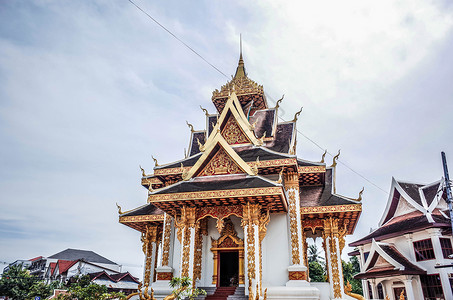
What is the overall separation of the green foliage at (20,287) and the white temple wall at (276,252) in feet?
68.8

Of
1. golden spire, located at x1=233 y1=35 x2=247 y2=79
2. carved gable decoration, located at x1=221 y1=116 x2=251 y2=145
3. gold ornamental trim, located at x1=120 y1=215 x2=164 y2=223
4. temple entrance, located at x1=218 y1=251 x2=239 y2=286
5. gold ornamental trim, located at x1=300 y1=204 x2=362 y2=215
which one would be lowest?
temple entrance, located at x1=218 y1=251 x2=239 y2=286

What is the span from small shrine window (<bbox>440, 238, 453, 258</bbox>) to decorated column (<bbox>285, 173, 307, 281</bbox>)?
7.58 metres

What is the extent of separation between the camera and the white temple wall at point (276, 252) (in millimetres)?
10212

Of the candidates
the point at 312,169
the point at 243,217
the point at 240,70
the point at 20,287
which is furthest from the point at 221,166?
the point at 20,287

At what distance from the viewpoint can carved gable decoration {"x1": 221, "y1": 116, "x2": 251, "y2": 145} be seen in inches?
509

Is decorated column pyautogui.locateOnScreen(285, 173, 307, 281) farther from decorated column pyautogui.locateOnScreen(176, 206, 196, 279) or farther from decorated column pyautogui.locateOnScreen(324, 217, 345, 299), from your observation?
decorated column pyautogui.locateOnScreen(176, 206, 196, 279)

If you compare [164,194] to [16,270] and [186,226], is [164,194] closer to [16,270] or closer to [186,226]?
[186,226]

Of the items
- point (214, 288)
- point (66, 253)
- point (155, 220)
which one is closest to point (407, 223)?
point (214, 288)

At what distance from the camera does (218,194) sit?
9.32m

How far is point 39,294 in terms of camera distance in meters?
24.0

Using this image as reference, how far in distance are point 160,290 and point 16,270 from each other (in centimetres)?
2219

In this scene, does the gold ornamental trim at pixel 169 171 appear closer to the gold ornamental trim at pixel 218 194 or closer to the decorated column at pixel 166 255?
the decorated column at pixel 166 255

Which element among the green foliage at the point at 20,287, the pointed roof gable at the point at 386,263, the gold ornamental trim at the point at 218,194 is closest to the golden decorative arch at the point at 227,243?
the gold ornamental trim at the point at 218,194

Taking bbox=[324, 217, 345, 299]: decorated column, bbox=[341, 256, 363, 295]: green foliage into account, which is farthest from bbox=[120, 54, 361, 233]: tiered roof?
bbox=[341, 256, 363, 295]: green foliage
